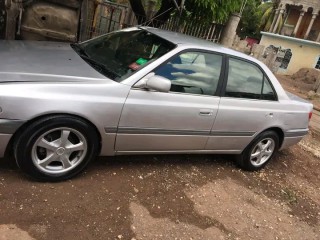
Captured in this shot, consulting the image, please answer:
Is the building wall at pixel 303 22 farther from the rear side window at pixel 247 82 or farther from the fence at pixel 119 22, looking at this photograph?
the rear side window at pixel 247 82

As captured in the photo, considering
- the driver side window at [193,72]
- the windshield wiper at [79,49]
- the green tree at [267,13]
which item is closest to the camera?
the driver side window at [193,72]

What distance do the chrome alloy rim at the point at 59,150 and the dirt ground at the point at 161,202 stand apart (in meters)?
0.19

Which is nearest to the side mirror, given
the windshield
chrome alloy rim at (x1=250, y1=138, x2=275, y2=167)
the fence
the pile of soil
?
the windshield

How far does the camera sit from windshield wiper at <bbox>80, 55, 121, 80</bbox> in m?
3.92

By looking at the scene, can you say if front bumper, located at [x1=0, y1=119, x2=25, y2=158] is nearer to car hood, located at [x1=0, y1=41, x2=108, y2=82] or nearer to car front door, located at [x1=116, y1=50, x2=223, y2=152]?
car hood, located at [x1=0, y1=41, x2=108, y2=82]

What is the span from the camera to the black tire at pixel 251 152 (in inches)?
204

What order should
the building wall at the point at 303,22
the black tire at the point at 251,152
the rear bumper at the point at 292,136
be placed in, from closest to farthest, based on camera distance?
the black tire at the point at 251,152 < the rear bumper at the point at 292,136 < the building wall at the point at 303,22

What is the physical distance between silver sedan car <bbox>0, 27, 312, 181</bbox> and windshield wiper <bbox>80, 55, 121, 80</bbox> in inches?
0.4

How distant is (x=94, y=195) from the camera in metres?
3.80

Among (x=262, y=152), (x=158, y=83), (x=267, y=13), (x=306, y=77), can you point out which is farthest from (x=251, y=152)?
(x=267, y=13)

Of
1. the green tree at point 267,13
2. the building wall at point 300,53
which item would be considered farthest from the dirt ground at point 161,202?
the green tree at point 267,13

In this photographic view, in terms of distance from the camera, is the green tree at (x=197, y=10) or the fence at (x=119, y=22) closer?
the green tree at (x=197, y=10)

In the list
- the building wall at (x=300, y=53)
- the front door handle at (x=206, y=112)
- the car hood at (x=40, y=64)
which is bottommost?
the building wall at (x=300, y=53)

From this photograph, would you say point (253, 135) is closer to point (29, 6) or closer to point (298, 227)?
point (298, 227)
